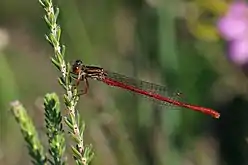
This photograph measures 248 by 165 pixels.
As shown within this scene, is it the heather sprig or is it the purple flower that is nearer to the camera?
the heather sprig

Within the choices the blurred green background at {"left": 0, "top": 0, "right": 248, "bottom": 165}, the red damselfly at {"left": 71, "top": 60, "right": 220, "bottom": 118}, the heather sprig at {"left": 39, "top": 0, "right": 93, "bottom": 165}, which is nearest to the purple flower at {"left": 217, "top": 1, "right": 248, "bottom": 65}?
the blurred green background at {"left": 0, "top": 0, "right": 248, "bottom": 165}

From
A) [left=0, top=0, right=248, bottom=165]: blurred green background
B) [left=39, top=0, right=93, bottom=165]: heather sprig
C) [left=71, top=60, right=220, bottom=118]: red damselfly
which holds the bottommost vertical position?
[left=0, top=0, right=248, bottom=165]: blurred green background

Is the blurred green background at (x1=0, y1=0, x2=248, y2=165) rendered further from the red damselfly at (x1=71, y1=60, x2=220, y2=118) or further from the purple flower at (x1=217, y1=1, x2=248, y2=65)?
the red damselfly at (x1=71, y1=60, x2=220, y2=118)

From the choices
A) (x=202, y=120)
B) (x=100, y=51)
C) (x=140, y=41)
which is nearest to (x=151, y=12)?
(x=140, y=41)

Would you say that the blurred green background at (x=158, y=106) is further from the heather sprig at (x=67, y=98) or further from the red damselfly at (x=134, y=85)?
the heather sprig at (x=67, y=98)

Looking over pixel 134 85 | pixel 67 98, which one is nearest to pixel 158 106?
pixel 134 85

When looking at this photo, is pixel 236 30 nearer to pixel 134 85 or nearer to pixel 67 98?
pixel 134 85

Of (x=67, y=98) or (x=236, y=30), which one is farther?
(x=236, y=30)
